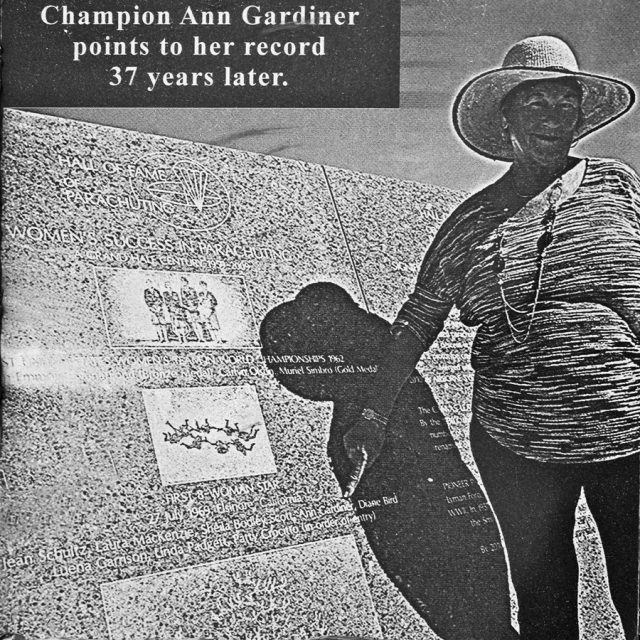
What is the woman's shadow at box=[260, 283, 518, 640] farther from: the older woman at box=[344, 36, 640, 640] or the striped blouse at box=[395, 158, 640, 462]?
the striped blouse at box=[395, 158, 640, 462]

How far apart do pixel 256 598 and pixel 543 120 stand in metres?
1.60

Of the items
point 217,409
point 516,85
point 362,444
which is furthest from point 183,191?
point 516,85

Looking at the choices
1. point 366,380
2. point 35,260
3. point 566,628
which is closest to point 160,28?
point 35,260

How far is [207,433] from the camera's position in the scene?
259cm

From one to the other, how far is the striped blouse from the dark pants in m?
0.06

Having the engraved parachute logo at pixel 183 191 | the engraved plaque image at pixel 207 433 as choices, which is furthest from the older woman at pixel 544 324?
the engraved parachute logo at pixel 183 191

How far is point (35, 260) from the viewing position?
102 inches

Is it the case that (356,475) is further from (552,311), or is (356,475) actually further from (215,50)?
(215,50)

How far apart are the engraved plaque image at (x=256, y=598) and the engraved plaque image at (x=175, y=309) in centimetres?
62

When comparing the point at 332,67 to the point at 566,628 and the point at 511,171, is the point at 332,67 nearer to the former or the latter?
the point at 511,171

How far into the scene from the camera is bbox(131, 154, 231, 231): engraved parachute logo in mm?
2676

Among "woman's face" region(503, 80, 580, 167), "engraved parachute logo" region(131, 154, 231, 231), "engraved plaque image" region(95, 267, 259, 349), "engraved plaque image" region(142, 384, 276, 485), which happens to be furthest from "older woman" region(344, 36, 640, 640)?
"engraved parachute logo" region(131, 154, 231, 231)

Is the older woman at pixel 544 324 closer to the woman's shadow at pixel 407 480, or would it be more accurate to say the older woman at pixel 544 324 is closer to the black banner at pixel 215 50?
the woman's shadow at pixel 407 480

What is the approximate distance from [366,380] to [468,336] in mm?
335
